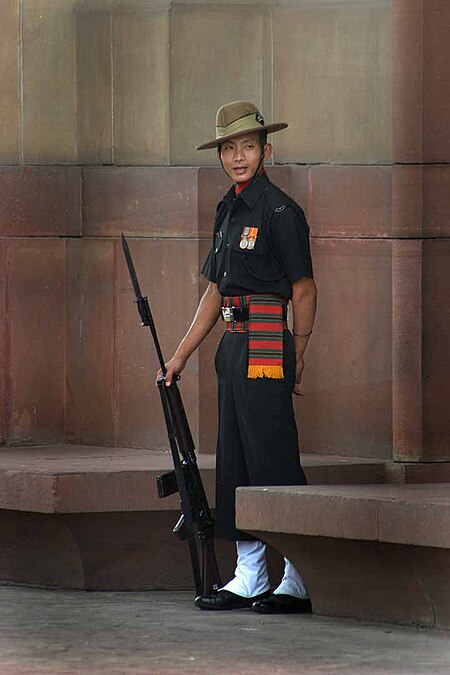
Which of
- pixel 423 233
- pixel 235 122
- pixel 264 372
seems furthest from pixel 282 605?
pixel 235 122

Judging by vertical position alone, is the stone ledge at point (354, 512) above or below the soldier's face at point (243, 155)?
below

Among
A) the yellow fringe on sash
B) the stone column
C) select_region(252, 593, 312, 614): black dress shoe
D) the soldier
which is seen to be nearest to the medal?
the soldier

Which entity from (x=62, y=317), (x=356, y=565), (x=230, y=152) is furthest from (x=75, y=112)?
(x=356, y=565)

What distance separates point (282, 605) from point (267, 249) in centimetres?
125

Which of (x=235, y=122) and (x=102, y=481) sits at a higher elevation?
(x=235, y=122)

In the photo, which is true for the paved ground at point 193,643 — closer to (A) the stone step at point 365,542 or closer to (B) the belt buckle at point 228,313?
(A) the stone step at point 365,542

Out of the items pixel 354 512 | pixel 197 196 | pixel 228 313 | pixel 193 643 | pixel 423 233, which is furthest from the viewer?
pixel 197 196

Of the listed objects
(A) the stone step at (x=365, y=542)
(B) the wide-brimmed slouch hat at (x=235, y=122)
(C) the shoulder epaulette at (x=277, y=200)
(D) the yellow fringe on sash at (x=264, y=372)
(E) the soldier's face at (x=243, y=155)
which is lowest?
(A) the stone step at (x=365, y=542)

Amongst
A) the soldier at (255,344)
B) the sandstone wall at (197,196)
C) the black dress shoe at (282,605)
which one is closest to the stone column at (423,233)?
the sandstone wall at (197,196)

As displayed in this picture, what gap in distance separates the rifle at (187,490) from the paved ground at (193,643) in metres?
0.15

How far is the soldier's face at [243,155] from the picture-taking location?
7.23 m

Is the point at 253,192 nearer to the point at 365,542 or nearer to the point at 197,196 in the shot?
the point at 197,196

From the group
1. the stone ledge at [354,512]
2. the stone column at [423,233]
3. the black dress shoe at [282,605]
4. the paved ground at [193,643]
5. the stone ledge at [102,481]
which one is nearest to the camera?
the paved ground at [193,643]

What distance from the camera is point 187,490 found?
23.6ft
